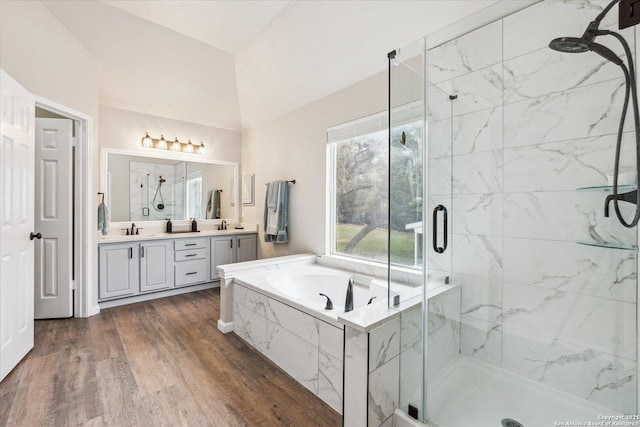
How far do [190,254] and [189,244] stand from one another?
0.14 m

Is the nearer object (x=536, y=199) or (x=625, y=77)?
(x=625, y=77)

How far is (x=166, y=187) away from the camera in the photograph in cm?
404

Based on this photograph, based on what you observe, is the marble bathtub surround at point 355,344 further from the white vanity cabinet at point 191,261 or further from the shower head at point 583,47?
the white vanity cabinet at point 191,261

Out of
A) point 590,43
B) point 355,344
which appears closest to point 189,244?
point 355,344

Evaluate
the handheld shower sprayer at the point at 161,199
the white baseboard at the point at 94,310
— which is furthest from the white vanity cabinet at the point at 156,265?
the handheld shower sprayer at the point at 161,199

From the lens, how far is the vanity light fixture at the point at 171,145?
12.5ft

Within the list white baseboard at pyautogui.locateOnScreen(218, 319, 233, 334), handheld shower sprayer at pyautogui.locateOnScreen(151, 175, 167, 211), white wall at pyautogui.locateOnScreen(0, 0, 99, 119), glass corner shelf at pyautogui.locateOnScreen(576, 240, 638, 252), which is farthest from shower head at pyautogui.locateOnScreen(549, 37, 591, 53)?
handheld shower sprayer at pyautogui.locateOnScreen(151, 175, 167, 211)

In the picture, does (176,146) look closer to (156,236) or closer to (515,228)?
(156,236)

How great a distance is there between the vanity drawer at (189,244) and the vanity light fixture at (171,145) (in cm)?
138

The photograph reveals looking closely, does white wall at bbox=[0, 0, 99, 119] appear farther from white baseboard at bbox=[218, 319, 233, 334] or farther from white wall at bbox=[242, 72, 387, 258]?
white baseboard at bbox=[218, 319, 233, 334]

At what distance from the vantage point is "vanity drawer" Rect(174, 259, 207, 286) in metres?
3.68

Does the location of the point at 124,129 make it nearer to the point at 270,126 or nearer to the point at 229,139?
the point at 229,139

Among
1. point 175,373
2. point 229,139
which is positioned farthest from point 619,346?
point 229,139

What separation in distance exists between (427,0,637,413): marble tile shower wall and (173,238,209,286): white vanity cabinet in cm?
319
